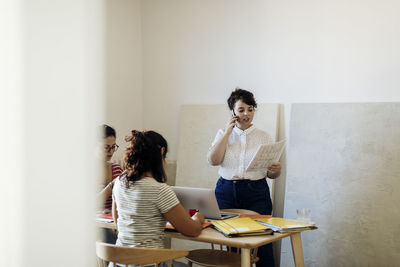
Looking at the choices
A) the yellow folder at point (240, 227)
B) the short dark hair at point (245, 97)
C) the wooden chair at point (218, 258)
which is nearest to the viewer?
the yellow folder at point (240, 227)

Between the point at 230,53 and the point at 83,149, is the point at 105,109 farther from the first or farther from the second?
the point at 230,53

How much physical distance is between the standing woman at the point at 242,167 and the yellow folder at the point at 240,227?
24.2 inches

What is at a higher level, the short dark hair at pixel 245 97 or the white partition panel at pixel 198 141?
the short dark hair at pixel 245 97

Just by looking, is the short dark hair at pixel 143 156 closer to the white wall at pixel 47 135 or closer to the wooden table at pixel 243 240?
the wooden table at pixel 243 240

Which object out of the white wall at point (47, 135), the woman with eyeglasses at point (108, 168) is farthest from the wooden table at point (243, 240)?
the white wall at point (47, 135)

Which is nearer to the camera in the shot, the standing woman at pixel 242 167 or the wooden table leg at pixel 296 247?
the wooden table leg at pixel 296 247

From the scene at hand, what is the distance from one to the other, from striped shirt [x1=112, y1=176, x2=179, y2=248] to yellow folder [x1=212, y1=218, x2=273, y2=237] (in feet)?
1.11

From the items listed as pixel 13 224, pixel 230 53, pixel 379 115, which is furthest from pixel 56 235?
pixel 379 115

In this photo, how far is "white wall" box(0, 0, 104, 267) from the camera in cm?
338

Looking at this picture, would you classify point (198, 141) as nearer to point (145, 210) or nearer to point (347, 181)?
point (347, 181)

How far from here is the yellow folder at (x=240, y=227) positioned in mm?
2465

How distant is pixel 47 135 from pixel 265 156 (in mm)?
1801

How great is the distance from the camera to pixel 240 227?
2559 mm

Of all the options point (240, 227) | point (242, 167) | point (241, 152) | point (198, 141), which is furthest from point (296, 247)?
point (198, 141)
